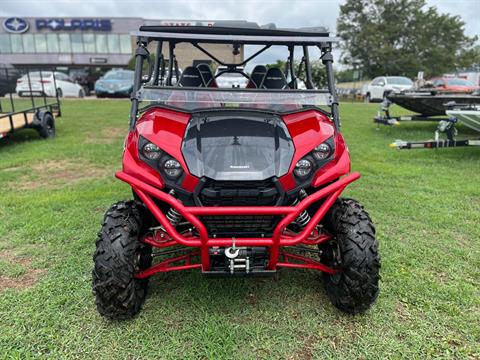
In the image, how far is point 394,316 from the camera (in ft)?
8.02

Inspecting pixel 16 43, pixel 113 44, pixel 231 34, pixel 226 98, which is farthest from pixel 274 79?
pixel 16 43

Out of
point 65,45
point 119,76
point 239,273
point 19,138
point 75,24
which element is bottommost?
point 19,138

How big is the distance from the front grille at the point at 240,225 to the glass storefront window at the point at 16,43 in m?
51.0

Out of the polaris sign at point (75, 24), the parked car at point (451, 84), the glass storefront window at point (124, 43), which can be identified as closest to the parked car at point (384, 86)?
the parked car at point (451, 84)

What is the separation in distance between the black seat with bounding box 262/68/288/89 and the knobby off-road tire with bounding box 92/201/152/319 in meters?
1.79

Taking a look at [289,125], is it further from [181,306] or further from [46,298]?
[46,298]

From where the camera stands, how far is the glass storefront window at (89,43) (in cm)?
4356

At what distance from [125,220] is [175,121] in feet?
2.22

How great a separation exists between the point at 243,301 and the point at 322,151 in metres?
1.13

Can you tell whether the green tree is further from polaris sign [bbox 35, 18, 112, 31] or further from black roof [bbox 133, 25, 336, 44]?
black roof [bbox 133, 25, 336, 44]

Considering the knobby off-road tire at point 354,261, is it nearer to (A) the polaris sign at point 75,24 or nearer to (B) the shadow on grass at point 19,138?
(B) the shadow on grass at point 19,138

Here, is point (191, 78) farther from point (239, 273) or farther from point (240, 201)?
point (239, 273)

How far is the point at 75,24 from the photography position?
4341cm

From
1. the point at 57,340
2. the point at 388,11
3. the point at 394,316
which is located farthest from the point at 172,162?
the point at 388,11
